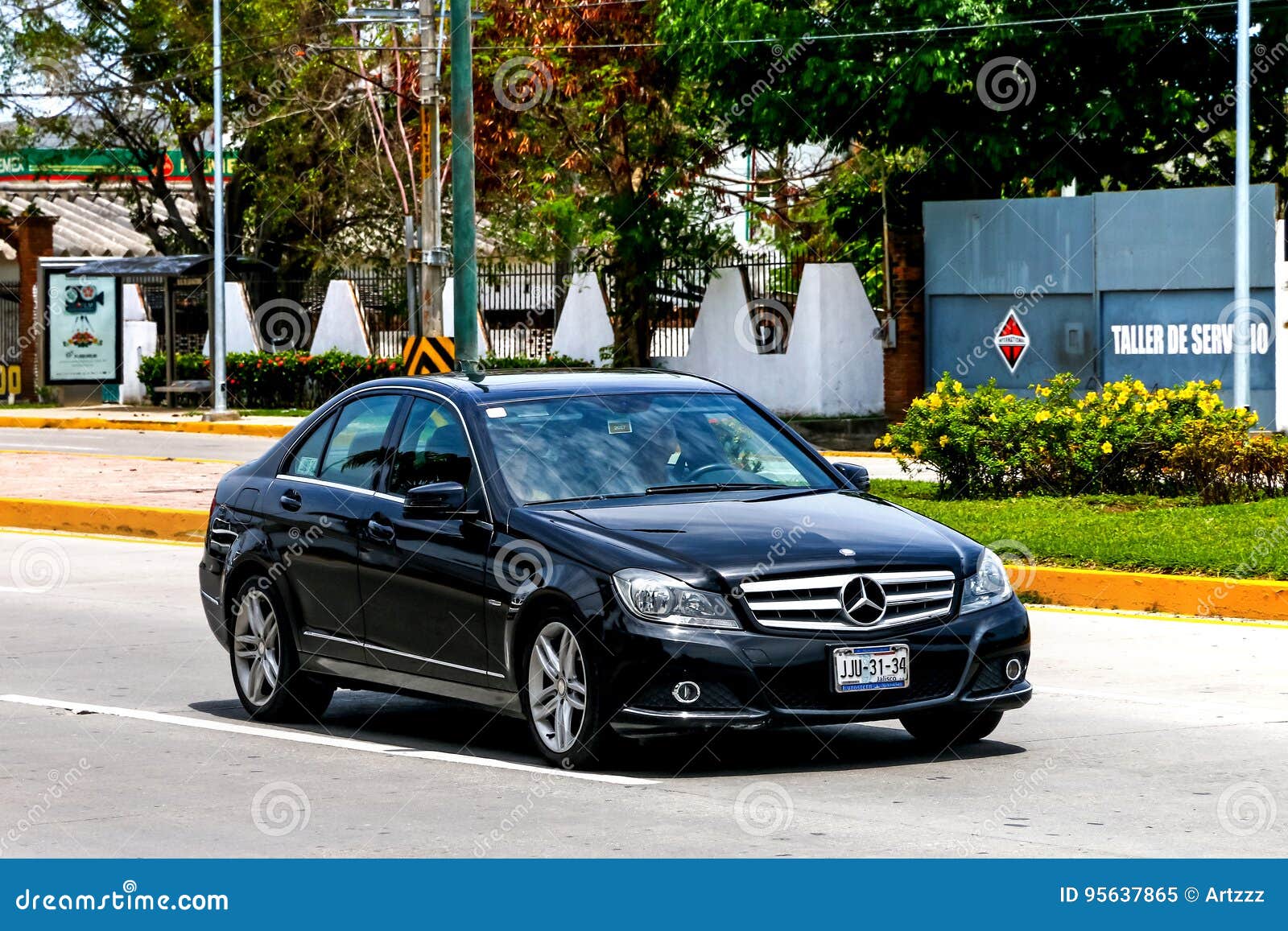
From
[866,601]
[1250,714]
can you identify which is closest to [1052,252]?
[1250,714]

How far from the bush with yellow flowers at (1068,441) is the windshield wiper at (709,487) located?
979 centimetres

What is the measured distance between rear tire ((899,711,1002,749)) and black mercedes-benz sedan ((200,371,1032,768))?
0.04ft

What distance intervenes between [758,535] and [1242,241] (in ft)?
68.2

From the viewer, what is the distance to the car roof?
927 cm

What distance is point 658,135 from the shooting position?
34625 mm

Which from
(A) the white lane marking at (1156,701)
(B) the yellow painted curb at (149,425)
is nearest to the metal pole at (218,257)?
(B) the yellow painted curb at (149,425)

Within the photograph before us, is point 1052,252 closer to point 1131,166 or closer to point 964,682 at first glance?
point 1131,166

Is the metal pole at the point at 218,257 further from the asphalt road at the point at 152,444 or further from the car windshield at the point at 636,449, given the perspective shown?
the car windshield at the point at 636,449
